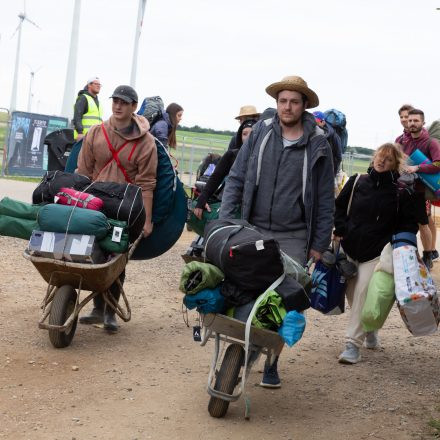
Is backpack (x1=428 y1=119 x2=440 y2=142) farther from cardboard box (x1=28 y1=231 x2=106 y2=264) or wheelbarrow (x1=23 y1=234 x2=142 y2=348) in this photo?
cardboard box (x1=28 y1=231 x2=106 y2=264)

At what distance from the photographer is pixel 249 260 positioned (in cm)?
585

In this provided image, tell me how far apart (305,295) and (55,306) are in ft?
7.24

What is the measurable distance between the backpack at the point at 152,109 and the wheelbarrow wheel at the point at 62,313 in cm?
416

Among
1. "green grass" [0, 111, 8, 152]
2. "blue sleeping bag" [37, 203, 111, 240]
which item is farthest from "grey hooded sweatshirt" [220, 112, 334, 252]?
"green grass" [0, 111, 8, 152]

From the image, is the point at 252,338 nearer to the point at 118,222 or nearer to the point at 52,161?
the point at 118,222

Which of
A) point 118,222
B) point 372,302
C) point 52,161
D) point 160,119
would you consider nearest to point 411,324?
point 372,302

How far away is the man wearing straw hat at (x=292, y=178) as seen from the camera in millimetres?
6453

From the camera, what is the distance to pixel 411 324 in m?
6.96

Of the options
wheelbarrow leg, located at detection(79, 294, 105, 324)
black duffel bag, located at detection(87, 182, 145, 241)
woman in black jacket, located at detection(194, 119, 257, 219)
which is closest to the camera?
black duffel bag, located at detection(87, 182, 145, 241)

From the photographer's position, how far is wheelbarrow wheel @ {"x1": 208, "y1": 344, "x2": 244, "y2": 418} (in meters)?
5.87

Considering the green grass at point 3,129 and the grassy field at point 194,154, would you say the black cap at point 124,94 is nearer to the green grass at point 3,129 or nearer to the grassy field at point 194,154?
the grassy field at point 194,154

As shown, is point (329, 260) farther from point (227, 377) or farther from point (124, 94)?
point (124, 94)

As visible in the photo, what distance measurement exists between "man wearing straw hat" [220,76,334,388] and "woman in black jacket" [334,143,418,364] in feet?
3.66

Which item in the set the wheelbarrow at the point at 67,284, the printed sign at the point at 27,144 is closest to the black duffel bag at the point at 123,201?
the wheelbarrow at the point at 67,284
